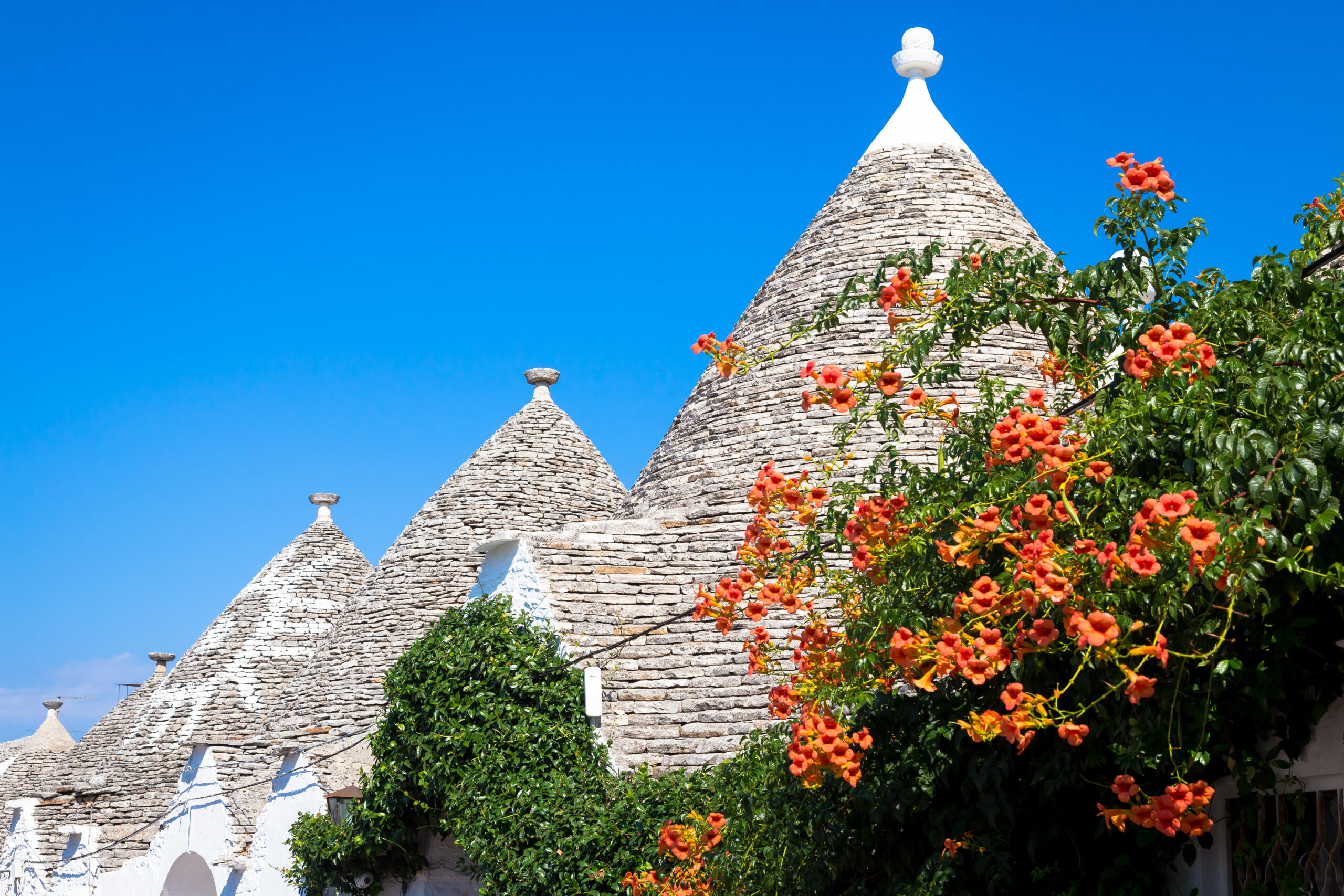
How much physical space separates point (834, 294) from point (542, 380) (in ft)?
22.5

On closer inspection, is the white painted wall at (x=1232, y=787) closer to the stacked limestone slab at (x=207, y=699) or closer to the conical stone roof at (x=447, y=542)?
the conical stone roof at (x=447, y=542)

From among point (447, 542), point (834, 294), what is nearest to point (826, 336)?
point (834, 294)

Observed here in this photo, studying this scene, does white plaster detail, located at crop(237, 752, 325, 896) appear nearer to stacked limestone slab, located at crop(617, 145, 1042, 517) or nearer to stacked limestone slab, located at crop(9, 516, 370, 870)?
stacked limestone slab, located at crop(9, 516, 370, 870)

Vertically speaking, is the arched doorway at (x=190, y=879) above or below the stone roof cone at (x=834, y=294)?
below

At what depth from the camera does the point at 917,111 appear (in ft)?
46.9

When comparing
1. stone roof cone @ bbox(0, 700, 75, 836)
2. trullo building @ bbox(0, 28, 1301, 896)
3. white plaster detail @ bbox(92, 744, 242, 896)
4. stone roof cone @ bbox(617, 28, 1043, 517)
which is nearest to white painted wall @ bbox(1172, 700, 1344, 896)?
trullo building @ bbox(0, 28, 1301, 896)

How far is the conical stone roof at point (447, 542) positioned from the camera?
15.5 m

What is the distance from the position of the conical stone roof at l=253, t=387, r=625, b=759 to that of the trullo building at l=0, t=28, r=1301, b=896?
35mm

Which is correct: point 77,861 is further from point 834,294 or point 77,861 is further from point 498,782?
point 834,294

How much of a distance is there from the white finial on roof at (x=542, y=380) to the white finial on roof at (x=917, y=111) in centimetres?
572

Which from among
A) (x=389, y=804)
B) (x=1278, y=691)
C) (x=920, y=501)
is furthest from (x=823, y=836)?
(x=389, y=804)

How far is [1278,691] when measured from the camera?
457 centimetres

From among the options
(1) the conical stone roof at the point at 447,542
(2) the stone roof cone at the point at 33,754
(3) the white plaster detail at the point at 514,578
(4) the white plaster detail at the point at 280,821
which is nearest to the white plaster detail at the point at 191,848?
(4) the white plaster detail at the point at 280,821

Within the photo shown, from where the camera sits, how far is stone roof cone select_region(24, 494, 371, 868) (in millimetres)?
18922
